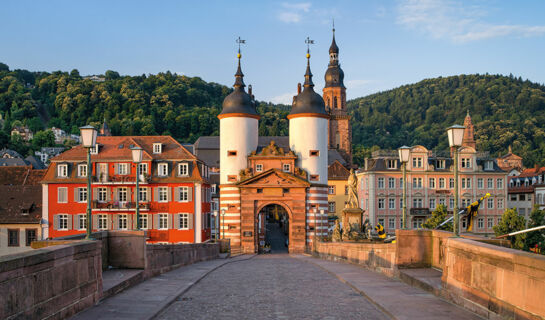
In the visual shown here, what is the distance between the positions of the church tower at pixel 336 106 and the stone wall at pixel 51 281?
348ft

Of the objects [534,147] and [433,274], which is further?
[534,147]

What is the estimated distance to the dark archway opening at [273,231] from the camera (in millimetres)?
58250

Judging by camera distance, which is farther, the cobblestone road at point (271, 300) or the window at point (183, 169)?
the window at point (183, 169)

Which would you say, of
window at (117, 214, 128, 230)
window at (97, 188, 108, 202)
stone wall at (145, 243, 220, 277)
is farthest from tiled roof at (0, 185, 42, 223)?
stone wall at (145, 243, 220, 277)

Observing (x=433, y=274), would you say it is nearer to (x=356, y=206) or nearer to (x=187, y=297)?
(x=187, y=297)

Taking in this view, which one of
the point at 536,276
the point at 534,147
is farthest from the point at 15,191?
the point at 534,147

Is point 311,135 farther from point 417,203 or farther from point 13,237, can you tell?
point 13,237

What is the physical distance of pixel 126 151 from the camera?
195 ft

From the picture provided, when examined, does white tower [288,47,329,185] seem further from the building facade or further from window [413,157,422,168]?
window [413,157,422,168]

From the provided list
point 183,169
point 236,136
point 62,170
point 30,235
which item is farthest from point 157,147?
point 30,235

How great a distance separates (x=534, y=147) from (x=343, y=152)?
5516 cm

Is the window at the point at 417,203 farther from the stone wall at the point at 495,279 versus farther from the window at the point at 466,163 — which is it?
the stone wall at the point at 495,279

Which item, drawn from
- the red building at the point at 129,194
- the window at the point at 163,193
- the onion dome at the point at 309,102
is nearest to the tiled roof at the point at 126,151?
the red building at the point at 129,194

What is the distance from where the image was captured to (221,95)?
192125 mm
